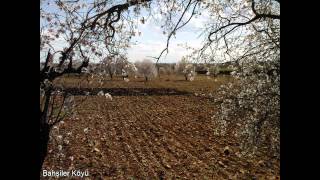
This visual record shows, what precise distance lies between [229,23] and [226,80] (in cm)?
152

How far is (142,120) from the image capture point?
19.1 metres

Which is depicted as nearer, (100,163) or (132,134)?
(100,163)

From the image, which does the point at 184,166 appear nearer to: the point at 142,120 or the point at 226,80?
the point at 226,80

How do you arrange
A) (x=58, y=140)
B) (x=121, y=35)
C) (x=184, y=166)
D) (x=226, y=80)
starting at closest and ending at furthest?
(x=121, y=35) < (x=226, y=80) < (x=58, y=140) < (x=184, y=166)
